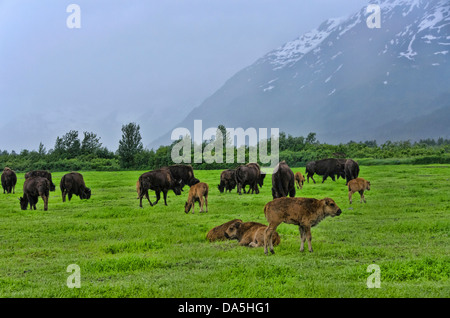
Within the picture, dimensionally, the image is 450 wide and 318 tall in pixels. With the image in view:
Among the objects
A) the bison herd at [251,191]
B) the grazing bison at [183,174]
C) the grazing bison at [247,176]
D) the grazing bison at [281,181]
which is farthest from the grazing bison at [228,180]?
the grazing bison at [281,181]

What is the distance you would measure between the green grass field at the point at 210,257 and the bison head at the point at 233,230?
1.31ft

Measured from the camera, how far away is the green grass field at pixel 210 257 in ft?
27.4

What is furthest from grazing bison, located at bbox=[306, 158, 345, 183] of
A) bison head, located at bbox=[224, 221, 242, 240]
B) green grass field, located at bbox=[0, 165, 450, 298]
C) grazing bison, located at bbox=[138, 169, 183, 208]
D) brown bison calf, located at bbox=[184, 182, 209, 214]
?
bison head, located at bbox=[224, 221, 242, 240]

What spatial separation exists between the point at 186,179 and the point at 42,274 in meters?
19.6

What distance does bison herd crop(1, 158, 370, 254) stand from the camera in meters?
11.0

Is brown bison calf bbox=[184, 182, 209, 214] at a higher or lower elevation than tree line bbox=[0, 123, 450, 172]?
lower

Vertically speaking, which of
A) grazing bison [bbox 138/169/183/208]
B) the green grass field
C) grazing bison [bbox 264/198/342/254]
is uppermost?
grazing bison [bbox 138/169/183/208]

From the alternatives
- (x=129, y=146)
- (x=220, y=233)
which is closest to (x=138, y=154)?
(x=129, y=146)

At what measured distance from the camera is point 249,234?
12500 millimetres

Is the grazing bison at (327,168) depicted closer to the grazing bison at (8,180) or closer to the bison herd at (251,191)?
the bison herd at (251,191)

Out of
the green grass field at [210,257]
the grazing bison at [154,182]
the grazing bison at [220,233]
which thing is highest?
the grazing bison at [154,182]

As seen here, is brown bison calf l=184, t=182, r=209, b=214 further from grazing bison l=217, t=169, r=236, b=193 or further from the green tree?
the green tree

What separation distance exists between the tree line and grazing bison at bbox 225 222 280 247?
55.0 m

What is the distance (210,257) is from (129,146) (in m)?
68.6
